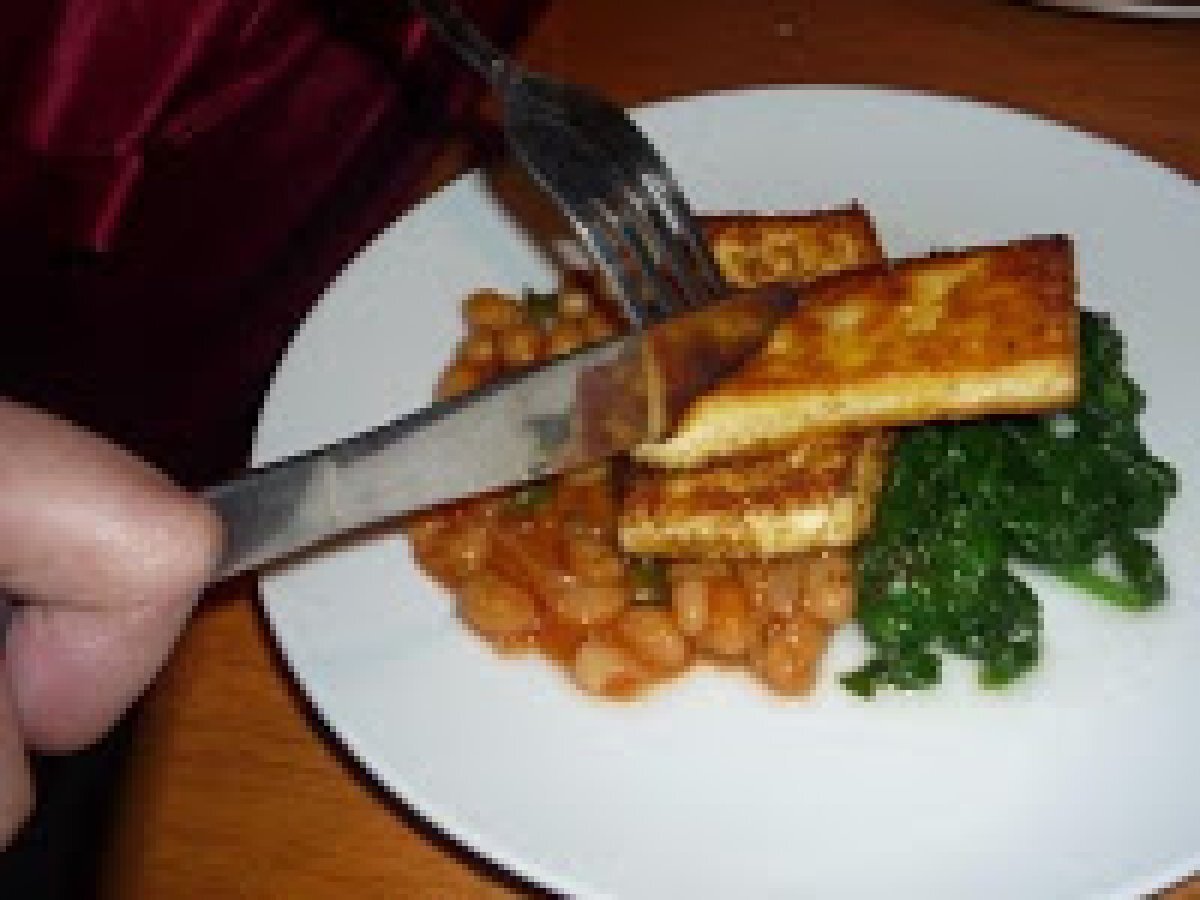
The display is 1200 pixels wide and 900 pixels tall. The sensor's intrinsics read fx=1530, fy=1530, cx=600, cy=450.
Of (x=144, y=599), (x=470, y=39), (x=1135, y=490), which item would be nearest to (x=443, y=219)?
(x=470, y=39)

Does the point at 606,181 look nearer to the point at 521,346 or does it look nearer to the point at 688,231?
the point at 688,231

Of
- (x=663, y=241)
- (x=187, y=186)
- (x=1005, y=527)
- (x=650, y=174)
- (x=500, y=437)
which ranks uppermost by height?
(x=187, y=186)

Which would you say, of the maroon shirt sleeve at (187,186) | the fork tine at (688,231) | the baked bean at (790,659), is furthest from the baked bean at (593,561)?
the maroon shirt sleeve at (187,186)

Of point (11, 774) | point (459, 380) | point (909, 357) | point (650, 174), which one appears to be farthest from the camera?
point (459, 380)

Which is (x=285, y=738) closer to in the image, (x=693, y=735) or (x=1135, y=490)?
(x=693, y=735)

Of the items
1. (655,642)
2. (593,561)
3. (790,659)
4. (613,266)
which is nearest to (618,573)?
(593,561)

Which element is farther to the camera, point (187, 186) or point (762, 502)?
point (187, 186)

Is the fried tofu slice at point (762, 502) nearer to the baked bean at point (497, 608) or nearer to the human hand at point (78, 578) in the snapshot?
the baked bean at point (497, 608)
